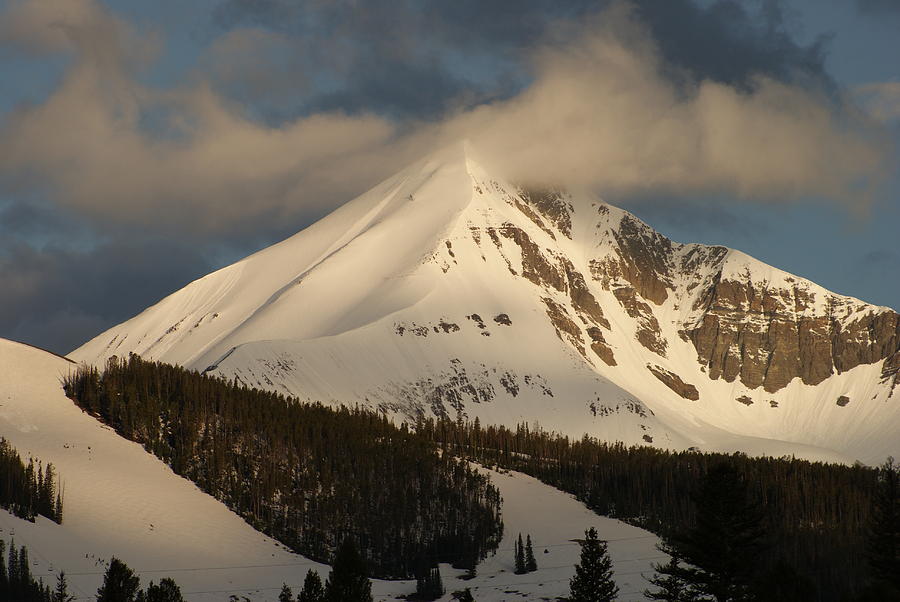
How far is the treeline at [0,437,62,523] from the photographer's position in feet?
511

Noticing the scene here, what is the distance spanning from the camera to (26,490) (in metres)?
159

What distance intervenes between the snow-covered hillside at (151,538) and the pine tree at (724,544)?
81.2 m

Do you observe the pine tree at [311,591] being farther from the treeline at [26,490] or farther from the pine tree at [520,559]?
the pine tree at [520,559]

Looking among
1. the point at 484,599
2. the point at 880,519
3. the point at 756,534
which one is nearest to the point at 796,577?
the point at 756,534

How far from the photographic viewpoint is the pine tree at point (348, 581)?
10212cm

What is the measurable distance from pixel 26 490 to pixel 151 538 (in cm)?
1779

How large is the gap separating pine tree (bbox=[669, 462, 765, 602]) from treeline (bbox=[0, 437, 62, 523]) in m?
101

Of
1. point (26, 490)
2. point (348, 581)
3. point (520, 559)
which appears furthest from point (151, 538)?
point (348, 581)

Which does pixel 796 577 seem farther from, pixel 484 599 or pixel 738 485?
pixel 484 599

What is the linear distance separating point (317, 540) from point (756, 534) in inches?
4887

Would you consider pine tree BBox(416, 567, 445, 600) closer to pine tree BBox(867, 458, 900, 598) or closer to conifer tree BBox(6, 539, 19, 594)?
conifer tree BBox(6, 539, 19, 594)

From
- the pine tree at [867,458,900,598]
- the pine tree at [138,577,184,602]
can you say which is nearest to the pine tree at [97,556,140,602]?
the pine tree at [138,577,184,602]

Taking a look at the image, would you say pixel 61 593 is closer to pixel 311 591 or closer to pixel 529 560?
pixel 311 591

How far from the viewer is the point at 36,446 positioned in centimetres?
18262
